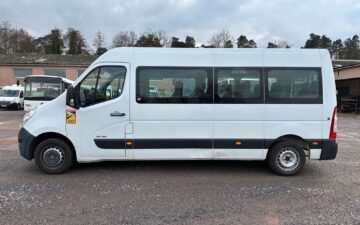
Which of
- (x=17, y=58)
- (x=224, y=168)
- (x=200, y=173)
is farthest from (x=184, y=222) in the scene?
(x=17, y=58)

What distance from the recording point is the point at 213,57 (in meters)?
6.55

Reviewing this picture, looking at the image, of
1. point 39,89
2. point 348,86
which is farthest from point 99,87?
point 348,86

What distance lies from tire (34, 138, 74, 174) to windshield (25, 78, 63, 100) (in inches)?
537

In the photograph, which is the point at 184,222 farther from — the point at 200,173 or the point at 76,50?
the point at 76,50

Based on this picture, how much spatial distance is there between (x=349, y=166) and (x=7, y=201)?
7.08 metres

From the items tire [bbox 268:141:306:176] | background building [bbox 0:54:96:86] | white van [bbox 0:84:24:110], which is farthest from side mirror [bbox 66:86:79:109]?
background building [bbox 0:54:96:86]

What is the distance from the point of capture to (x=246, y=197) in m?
5.38

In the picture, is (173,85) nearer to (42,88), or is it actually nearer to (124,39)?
(42,88)

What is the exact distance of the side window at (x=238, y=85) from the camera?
6488 millimetres

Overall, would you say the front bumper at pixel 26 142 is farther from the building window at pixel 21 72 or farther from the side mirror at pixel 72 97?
the building window at pixel 21 72

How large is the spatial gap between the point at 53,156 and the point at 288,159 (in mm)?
4748

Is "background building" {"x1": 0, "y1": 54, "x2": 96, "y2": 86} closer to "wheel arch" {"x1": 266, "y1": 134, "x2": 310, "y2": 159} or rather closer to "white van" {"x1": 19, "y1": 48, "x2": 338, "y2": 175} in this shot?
"white van" {"x1": 19, "y1": 48, "x2": 338, "y2": 175}

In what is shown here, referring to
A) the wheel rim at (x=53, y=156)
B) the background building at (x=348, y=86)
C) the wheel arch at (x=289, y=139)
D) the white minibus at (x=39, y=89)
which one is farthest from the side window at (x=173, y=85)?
the background building at (x=348, y=86)

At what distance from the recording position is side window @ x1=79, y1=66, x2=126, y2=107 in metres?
6.38
